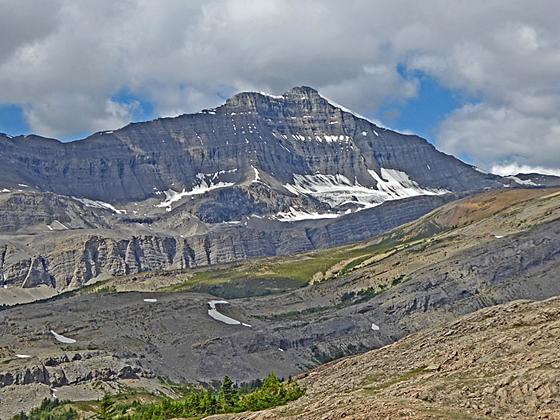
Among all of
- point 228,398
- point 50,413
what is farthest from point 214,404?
point 50,413

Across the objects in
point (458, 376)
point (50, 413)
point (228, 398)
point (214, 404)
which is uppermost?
point (458, 376)

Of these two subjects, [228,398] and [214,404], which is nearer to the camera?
[228,398]

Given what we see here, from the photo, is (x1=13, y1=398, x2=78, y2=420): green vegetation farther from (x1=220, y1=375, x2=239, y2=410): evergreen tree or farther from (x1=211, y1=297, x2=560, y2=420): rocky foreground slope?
(x1=211, y1=297, x2=560, y2=420): rocky foreground slope

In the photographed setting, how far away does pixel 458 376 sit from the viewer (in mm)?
94312

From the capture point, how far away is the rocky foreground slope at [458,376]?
8031 cm

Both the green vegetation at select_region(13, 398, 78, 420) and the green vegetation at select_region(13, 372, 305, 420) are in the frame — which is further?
the green vegetation at select_region(13, 398, 78, 420)

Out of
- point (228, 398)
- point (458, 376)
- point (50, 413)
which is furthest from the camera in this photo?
point (50, 413)

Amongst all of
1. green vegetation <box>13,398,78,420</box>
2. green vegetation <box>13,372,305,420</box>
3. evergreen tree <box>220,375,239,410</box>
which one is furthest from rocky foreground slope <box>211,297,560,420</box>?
green vegetation <box>13,398,78,420</box>

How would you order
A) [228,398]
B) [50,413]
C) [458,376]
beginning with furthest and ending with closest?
[50,413], [228,398], [458,376]

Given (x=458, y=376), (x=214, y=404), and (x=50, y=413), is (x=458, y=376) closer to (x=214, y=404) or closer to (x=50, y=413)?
(x=214, y=404)

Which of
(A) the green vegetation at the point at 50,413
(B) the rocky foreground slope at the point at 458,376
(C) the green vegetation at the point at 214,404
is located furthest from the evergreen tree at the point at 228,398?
(A) the green vegetation at the point at 50,413

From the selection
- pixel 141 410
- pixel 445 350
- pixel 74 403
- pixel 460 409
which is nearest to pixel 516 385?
pixel 460 409

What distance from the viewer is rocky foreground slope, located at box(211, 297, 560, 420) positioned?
80.3m

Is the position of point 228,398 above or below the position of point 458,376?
below
